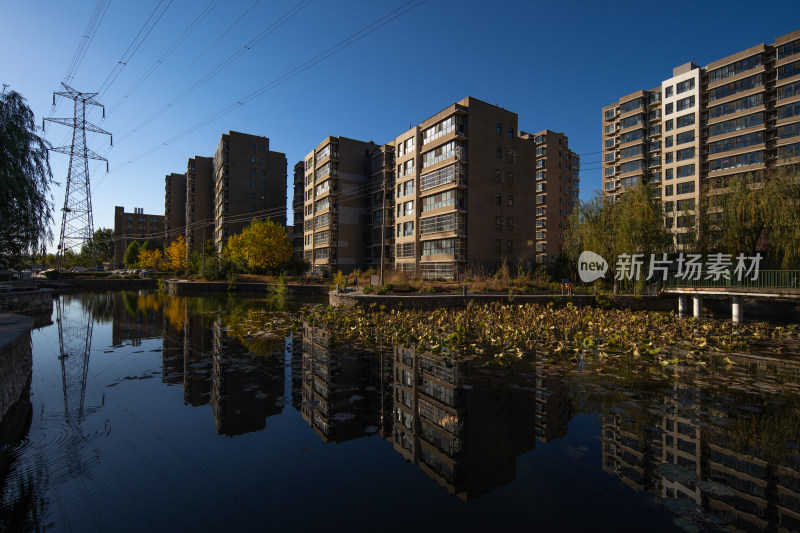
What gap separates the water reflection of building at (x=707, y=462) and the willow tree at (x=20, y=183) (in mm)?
17720

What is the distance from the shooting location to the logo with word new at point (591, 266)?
1244 inches

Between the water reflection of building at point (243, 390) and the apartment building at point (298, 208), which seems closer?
the water reflection of building at point (243, 390)

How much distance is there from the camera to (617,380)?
30.4 feet

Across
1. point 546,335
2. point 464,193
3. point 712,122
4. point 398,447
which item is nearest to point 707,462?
point 398,447

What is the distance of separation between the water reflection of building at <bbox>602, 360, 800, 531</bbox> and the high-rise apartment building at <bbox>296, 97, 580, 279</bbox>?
30.0m

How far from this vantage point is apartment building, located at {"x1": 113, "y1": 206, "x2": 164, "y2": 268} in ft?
403

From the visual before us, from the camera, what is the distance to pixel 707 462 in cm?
523

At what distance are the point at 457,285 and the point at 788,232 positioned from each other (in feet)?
69.8

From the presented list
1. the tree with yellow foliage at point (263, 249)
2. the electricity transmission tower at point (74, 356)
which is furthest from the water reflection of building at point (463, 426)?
the tree with yellow foliage at point (263, 249)

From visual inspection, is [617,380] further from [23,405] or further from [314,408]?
[23,405]

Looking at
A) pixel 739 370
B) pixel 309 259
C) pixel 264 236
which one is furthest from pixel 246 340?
pixel 309 259

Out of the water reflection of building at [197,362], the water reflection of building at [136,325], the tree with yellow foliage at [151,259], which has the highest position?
the tree with yellow foliage at [151,259]

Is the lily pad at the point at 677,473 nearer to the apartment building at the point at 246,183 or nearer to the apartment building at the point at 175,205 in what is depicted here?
the apartment building at the point at 246,183

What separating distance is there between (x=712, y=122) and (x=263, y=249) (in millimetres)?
64948
